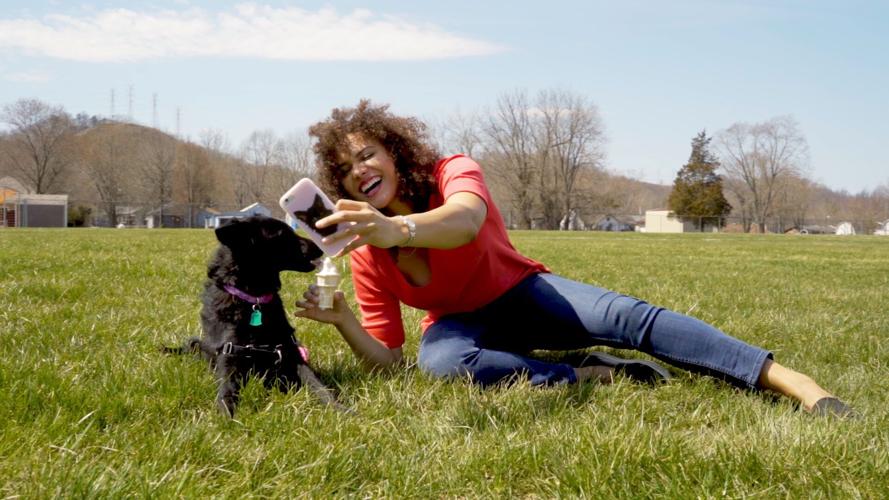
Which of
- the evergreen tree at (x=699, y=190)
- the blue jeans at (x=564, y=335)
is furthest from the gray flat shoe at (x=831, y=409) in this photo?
the evergreen tree at (x=699, y=190)

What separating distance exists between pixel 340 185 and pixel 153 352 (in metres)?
1.46

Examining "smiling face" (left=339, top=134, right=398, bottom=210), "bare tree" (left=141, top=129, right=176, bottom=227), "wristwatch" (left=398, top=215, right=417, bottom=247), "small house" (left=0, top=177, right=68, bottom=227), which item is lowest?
"small house" (left=0, top=177, right=68, bottom=227)

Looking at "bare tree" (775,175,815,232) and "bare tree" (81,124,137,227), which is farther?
"bare tree" (775,175,815,232)

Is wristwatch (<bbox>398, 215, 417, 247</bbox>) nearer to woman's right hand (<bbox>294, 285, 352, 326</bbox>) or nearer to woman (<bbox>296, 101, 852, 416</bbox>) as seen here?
woman (<bbox>296, 101, 852, 416</bbox>)

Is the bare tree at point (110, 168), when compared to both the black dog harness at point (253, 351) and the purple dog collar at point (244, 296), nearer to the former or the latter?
the purple dog collar at point (244, 296)

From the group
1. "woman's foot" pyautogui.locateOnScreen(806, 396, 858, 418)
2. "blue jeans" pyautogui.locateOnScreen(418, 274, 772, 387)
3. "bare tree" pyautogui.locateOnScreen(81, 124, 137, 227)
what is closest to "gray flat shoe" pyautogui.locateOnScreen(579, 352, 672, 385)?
"blue jeans" pyautogui.locateOnScreen(418, 274, 772, 387)

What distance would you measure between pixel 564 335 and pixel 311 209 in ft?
5.59

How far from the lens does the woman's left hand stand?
264cm

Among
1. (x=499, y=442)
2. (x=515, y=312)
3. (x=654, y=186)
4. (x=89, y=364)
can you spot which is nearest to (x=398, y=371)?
(x=515, y=312)

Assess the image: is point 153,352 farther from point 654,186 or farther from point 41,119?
point 654,186

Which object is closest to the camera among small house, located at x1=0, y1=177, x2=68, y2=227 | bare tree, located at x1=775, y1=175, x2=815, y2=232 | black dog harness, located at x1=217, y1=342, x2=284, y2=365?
black dog harness, located at x1=217, y1=342, x2=284, y2=365

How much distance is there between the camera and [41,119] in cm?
8850

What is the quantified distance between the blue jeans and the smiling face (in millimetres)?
802

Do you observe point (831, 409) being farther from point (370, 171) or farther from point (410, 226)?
point (370, 171)
